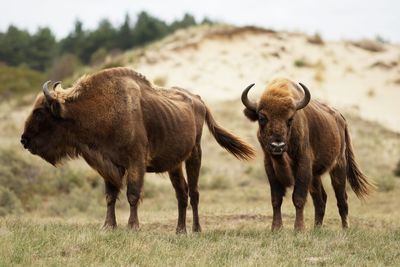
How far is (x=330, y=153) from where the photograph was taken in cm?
1154

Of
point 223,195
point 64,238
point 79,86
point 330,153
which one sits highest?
point 79,86

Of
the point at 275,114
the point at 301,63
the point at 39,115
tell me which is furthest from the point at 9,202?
the point at 301,63

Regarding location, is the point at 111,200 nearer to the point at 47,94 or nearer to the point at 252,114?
the point at 47,94

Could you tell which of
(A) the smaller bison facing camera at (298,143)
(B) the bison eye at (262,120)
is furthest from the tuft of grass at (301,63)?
(B) the bison eye at (262,120)

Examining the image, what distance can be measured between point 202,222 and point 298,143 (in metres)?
3.47

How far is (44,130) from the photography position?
1012 centimetres

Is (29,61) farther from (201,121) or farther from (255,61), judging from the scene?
(201,121)

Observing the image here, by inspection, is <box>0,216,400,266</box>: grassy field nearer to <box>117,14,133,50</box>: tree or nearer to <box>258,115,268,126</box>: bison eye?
<box>258,115,268,126</box>: bison eye

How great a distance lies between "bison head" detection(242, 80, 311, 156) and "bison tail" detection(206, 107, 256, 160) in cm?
178

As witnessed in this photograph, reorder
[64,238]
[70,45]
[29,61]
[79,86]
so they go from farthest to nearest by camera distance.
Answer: [70,45]
[29,61]
[79,86]
[64,238]

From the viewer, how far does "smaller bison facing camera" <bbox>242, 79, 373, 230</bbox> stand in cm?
1005

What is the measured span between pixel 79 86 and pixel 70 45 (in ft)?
223

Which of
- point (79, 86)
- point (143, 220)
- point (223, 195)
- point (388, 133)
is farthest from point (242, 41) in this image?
point (79, 86)

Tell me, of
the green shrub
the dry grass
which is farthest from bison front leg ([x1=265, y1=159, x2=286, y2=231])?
the green shrub
